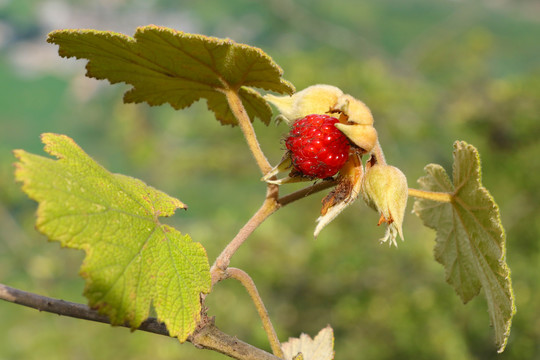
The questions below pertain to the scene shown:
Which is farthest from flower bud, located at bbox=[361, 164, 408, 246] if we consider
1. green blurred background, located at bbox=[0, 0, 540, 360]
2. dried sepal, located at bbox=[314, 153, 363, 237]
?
green blurred background, located at bbox=[0, 0, 540, 360]

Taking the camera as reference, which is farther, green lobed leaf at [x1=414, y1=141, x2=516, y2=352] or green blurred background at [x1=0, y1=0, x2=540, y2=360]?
green blurred background at [x1=0, y1=0, x2=540, y2=360]

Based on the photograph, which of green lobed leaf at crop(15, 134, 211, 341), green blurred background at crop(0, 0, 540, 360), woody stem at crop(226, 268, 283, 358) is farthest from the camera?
green blurred background at crop(0, 0, 540, 360)

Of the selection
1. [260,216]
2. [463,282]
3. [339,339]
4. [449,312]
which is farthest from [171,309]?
[339,339]

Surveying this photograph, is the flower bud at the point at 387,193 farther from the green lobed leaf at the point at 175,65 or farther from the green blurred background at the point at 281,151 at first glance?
the green blurred background at the point at 281,151

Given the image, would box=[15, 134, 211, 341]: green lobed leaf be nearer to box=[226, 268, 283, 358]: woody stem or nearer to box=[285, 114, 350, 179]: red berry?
box=[226, 268, 283, 358]: woody stem

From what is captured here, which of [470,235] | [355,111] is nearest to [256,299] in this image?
[355,111]

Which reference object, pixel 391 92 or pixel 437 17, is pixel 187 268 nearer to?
pixel 391 92
